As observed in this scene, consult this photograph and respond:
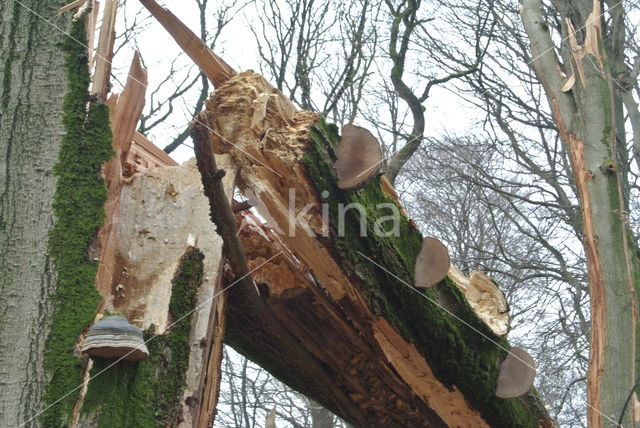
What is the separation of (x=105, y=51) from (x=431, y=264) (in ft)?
5.49

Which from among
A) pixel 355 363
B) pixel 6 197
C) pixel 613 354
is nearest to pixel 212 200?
pixel 6 197

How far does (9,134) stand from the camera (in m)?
2.54

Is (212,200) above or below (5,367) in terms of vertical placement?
above

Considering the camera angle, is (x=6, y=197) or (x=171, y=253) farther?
(x=171, y=253)

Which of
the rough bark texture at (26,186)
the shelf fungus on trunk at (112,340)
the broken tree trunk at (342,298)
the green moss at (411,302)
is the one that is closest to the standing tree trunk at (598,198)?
the broken tree trunk at (342,298)

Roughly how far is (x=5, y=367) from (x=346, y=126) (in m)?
1.58

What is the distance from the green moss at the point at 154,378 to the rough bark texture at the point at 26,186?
0.20 metres

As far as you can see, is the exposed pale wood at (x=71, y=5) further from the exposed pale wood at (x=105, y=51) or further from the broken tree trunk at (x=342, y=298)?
Answer: the broken tree trunk at (x=342, y=298)

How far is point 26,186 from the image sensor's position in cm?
248

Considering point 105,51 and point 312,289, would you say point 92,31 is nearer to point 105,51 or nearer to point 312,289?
point 105,51

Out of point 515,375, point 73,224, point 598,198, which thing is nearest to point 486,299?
point 515,375

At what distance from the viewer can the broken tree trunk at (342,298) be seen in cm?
281

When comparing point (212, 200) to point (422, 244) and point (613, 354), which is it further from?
point (613, 354)

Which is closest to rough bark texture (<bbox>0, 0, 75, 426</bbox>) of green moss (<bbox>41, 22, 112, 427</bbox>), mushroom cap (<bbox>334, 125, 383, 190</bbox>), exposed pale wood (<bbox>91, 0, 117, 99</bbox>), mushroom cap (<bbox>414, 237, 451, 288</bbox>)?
green moss (<bbox>41, 22, 112, 427</bbox>)
